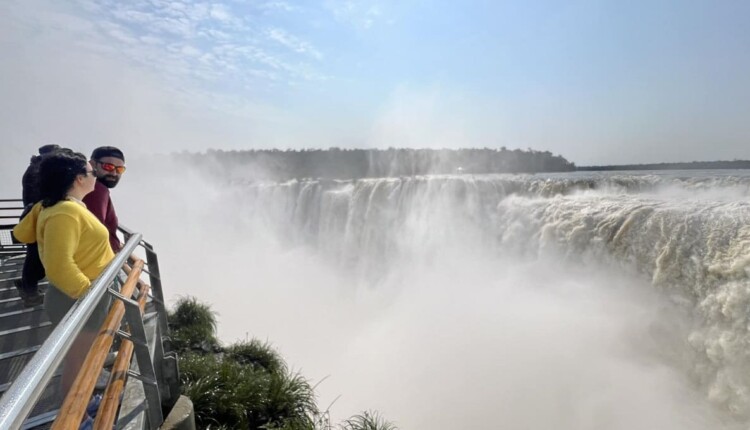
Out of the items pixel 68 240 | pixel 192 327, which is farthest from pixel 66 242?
pixel 192 327

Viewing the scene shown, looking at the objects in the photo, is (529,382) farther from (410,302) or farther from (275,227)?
(275,227)

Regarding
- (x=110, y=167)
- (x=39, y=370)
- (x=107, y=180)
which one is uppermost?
(x=110, y=167)

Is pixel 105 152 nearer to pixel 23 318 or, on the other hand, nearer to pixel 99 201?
pixel 99 201

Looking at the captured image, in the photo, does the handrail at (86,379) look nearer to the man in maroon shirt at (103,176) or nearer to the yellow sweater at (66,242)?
the yellow sweater at (66,242)

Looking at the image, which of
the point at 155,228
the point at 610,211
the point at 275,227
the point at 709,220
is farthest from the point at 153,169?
the point at 709,220

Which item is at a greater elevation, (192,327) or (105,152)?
(105,152)
